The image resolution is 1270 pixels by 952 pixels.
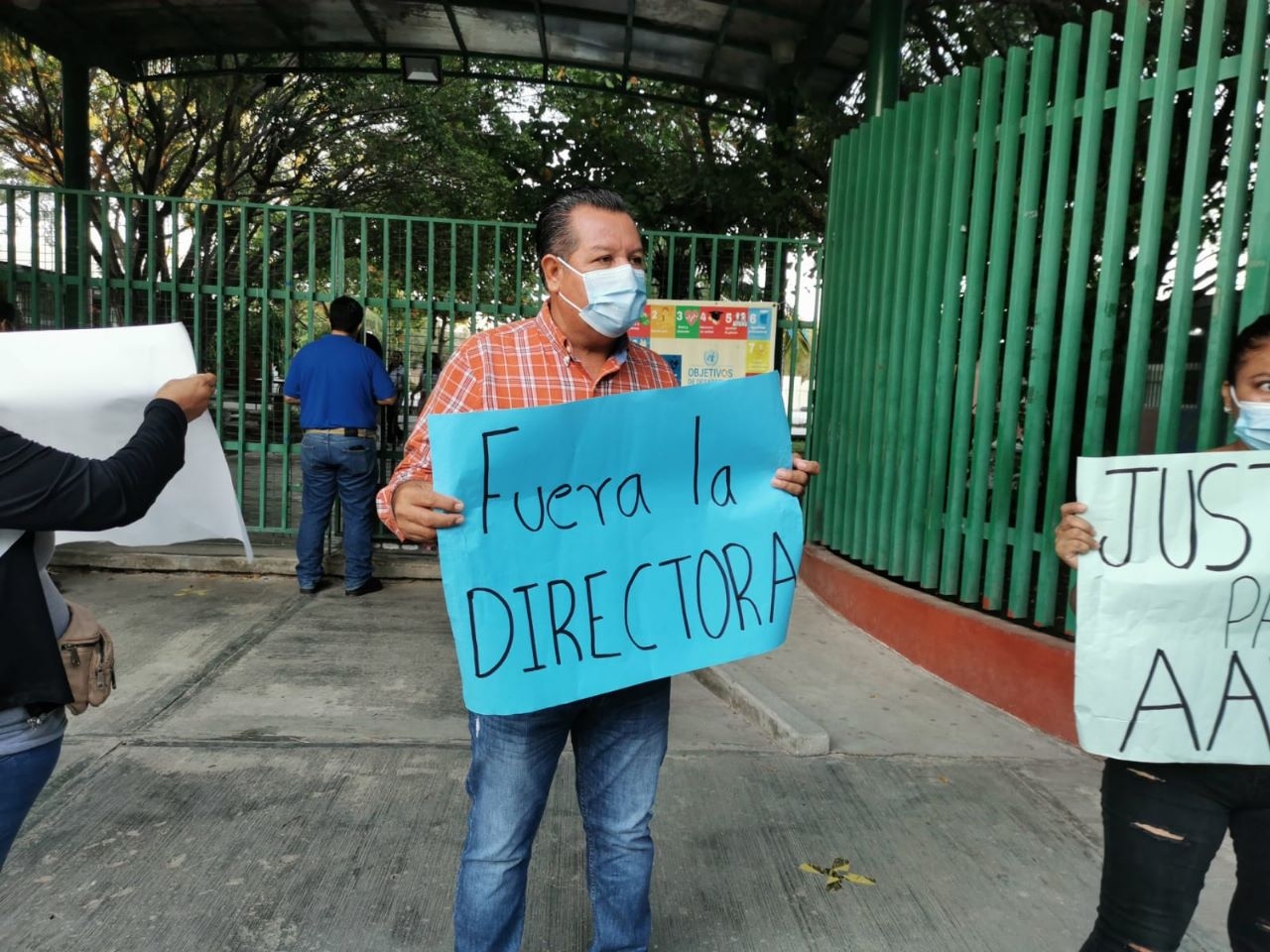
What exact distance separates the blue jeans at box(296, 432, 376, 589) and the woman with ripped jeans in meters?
5.04

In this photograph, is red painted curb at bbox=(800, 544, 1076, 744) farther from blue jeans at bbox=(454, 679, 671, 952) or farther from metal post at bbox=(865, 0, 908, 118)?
metal post at bbox=(865, 0, 908, 118)

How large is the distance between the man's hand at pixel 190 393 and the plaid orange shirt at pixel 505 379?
377mm

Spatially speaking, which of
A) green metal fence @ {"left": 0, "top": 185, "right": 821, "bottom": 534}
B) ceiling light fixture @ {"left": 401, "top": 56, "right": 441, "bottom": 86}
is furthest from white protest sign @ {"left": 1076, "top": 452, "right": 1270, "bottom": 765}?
ceiling light fixture @ {"left": 401, "top": 56, "right": 441, "bottom": 86}

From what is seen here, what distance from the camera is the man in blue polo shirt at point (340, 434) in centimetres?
611

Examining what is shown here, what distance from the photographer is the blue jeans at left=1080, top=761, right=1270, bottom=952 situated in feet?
5.83

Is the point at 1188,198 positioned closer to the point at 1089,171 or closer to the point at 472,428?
the point at 1089,171

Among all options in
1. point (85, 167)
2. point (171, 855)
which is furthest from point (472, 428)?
point (85, 167)

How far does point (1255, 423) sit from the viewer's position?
1.90 meters

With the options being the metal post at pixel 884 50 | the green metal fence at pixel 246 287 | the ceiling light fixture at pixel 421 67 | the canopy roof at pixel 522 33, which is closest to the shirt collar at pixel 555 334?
the green metal fence at pixel 246 287

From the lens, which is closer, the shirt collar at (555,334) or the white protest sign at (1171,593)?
the white protest sign at (1171,593)

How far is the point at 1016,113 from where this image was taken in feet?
13.8

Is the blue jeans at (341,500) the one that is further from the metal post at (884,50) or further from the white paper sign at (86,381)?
the white paper sign at (86,381)

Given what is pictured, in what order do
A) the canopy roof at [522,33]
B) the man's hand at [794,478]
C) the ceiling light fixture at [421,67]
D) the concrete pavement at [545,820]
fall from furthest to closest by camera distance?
the ceiling light fixture at [421,67] → the canopy roof at [522,33] → the concrete pavement at [545,820] → the man's hand at [794,478]

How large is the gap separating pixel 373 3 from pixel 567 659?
23.7 ft
